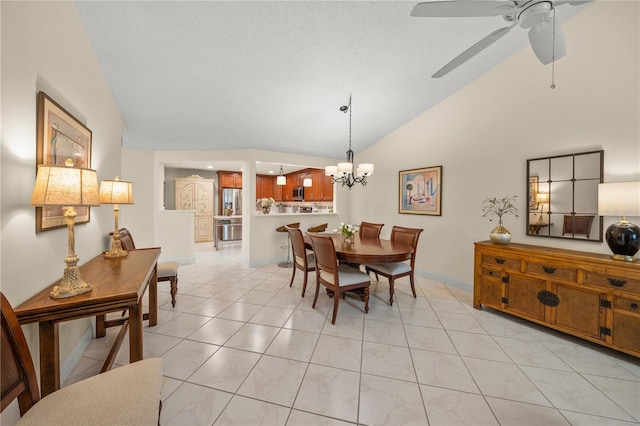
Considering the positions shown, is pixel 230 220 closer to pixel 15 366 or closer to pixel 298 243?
pixel 298 243

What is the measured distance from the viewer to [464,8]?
140 cm

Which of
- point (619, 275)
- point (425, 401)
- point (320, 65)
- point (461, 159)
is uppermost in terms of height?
point (320, 65)

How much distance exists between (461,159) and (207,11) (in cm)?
340

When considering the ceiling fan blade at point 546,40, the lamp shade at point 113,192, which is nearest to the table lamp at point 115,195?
the lamp shade at point 113,192

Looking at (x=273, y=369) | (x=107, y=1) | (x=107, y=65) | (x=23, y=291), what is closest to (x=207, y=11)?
(x=107, y=1)

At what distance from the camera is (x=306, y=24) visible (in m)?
2.01

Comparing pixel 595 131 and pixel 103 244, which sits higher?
pixel 595 131

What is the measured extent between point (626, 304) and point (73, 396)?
3.51 m

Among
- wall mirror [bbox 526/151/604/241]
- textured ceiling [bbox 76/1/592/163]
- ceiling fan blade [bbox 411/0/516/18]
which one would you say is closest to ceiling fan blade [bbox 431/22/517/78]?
ceiling fan blade [bbox 411/0/516/18]

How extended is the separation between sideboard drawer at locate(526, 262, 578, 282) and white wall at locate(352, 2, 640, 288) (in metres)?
0.52

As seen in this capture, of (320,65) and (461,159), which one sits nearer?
(320,65)

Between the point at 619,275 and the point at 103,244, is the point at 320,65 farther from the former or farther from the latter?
the point at 619,275

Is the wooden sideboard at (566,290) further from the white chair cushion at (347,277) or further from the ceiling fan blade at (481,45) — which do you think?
the ceiling fan blade at (481,45)

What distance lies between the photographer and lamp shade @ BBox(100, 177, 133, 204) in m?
2.01
